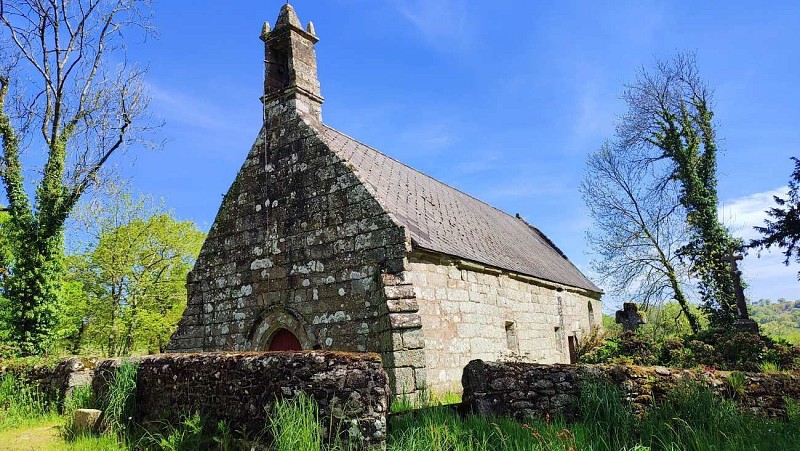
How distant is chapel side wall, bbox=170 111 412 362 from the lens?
968cm

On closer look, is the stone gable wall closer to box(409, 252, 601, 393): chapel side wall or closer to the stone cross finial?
box(409, 252, 601, 393): chapel side wall

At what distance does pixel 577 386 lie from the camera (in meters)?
5.75

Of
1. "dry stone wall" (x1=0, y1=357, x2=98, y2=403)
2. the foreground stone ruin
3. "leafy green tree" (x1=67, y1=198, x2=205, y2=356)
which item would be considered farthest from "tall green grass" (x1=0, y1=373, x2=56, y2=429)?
"leafy green tree" (x1=67, y1=198, x2=205, y2=356)

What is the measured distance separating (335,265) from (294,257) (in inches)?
44.3

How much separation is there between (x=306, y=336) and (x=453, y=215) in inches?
244

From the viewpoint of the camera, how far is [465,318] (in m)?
10.7

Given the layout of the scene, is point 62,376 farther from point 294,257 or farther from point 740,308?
point 740,308

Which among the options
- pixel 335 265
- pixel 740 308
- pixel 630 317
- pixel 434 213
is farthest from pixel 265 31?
pixel 630 317

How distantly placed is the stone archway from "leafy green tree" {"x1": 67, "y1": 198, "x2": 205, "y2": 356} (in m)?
18.9

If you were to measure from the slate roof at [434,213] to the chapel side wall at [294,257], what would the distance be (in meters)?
0.52

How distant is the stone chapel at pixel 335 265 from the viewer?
943 centimetres

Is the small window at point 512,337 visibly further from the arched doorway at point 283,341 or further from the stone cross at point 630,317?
the stone cross at point 630,317

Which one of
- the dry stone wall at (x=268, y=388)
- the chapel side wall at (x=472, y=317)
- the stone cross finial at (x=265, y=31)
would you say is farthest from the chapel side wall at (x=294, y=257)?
the dry stone wall at (x=268, y=388)

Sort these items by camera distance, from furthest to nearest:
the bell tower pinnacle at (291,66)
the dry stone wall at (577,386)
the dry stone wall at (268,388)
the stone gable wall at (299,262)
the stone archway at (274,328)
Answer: the bell tower pinnacle at (291,66) → the stone archway at (274,328) → the stone gable wall at (299,262) → the dry stone wall at (577,386) → the dry stone wall at (268,388)
